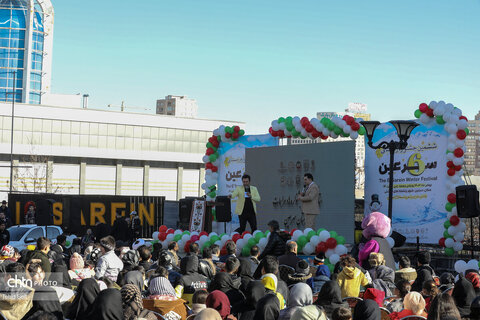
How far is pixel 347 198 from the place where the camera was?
66.8 feet

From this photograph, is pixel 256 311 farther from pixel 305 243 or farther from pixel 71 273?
pixel 305 243

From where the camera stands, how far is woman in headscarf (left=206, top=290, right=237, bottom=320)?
8.38 m

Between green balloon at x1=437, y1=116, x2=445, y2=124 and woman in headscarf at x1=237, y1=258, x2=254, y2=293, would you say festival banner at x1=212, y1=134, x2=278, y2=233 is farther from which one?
woman in headscarf at x1=237, y1=258, x2=254, y2=293

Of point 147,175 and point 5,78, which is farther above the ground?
point 5,78

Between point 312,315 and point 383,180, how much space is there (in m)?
15.1

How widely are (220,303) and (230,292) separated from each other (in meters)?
0.64

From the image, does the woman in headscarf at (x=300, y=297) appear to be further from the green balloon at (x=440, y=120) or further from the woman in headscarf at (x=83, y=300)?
the green balloon at (x=440, y=120)

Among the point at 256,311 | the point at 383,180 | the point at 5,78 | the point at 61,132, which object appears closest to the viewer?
the point at 256,311

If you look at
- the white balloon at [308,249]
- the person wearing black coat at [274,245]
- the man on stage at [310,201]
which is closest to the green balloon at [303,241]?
the white balloon at [308,249]

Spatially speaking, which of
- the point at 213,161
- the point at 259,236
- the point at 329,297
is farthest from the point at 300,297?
the point at 213,161

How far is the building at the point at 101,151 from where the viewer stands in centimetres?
7231

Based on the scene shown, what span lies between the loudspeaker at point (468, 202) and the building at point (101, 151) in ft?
185

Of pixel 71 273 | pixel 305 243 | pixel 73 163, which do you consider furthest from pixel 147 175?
pixel 71 273

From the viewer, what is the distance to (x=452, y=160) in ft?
65.7
